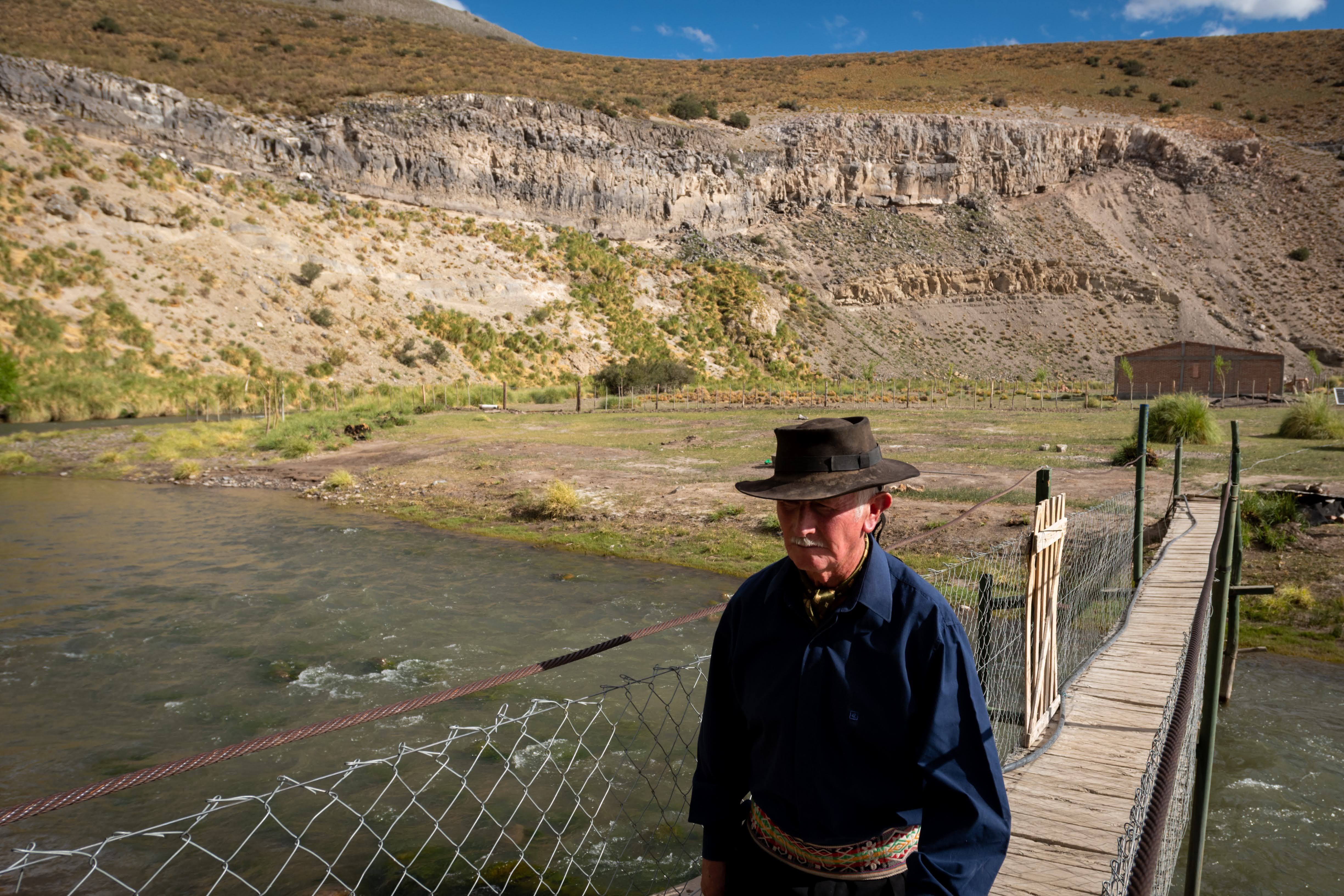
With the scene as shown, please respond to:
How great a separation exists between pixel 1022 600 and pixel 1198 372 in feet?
177

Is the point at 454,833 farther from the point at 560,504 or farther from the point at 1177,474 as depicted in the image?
the point at 560,504

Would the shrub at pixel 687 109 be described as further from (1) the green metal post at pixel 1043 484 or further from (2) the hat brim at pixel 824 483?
(2) the hat brim at pixel 824 483

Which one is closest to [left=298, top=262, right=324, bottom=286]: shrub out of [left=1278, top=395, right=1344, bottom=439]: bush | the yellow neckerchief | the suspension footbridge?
the suspension footbridge

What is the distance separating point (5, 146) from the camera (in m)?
40.3

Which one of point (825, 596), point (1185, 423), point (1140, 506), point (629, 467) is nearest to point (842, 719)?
point (825, 596)

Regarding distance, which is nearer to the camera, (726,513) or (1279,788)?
(1279,788)

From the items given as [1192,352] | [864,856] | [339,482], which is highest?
[1192,352]

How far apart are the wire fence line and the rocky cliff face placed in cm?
5177

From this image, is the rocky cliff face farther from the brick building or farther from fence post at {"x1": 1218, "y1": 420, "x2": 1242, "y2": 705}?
fence post at {"x1": 1218, "y1": 420, "x2": 1242, "y2": 705}

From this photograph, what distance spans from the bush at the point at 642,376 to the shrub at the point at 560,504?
2878 centimetres

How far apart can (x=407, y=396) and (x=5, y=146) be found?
24288 mm

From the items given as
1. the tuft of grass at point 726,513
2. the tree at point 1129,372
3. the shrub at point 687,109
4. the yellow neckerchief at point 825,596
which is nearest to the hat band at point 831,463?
the yellow neckerchief at point 825,596

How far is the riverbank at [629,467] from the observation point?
13711mm

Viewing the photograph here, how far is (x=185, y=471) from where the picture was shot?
823 inches
